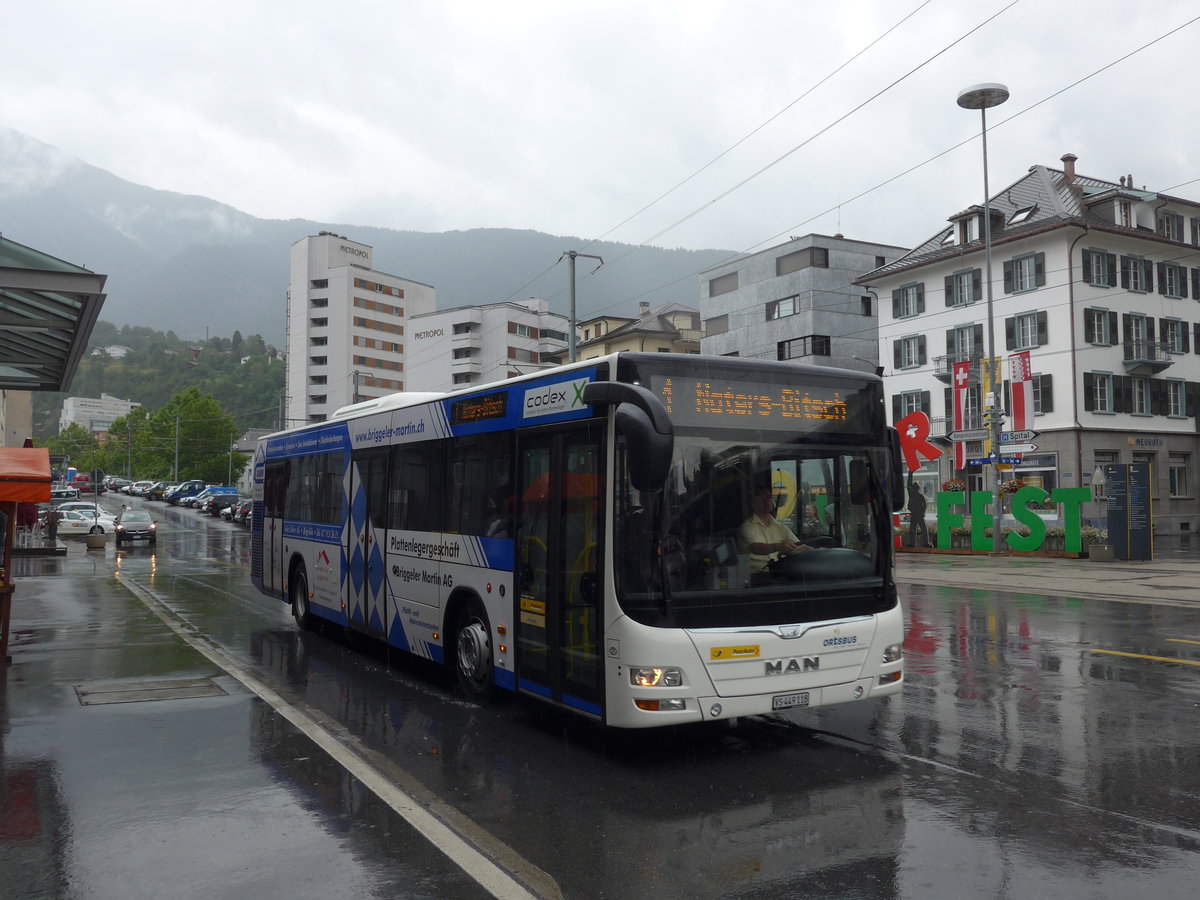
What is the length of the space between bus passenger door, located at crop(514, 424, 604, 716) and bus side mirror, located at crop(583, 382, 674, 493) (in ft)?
2.25

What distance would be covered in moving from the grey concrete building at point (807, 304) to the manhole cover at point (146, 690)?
4985 centimetres

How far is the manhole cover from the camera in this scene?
8945mm

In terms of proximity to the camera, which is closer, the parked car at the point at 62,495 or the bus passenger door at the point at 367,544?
the bus passenger door at the point at 367,544

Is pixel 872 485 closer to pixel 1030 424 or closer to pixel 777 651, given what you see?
pixel 777 651

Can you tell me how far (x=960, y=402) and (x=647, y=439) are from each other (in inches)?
1473

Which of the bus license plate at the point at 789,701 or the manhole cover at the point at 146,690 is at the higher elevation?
the bus license plate at the point at 789,701

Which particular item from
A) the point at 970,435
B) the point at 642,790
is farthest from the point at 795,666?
the point at 970,435

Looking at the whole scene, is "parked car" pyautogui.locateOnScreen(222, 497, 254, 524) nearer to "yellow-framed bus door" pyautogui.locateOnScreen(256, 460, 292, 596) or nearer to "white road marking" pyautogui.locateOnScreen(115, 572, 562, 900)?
"yellow-framed bus door" pyautogui.locateOnScreen(256, 460, 292, 596)

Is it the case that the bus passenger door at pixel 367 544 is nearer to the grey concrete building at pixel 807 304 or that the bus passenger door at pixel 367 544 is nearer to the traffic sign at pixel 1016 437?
the traffic sign at pixel 1016 437

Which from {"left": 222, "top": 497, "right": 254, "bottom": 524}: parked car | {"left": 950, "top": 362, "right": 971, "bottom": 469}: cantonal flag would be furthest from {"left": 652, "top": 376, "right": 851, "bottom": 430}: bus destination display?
{"left": 222, "top": 497, "right": 254, "bottom": 524}: parked car

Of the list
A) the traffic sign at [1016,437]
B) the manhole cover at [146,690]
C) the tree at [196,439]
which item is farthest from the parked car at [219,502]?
the manhole cover at [146,690]

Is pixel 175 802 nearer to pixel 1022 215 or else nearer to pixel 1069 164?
pixel 1022 215

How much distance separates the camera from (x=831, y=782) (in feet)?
20.0

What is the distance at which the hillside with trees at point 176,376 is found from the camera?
13912 centimetres
